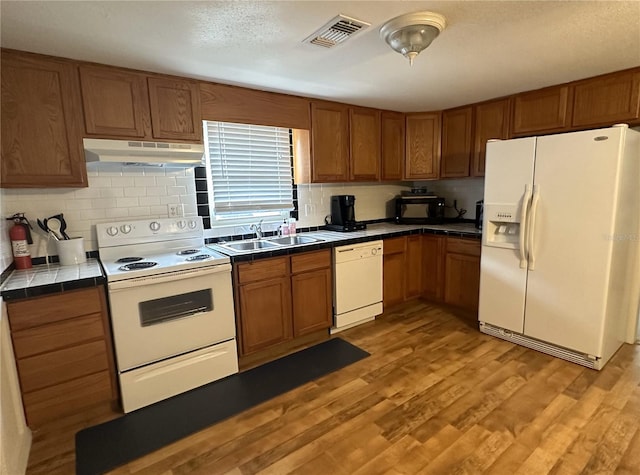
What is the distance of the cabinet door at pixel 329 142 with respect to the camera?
322 centimetres

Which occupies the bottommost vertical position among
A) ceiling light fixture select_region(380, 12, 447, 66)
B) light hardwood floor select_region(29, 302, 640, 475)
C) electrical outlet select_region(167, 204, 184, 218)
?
light hardwood floor select_region(29, 302, 640, 475)

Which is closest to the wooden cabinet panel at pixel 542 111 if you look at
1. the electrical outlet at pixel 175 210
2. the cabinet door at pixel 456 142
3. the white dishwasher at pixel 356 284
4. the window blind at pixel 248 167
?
the cabinet door at pixel 456 142

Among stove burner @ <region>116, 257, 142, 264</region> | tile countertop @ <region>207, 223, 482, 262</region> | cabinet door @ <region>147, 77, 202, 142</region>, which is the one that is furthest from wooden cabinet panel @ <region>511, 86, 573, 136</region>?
stove burner @ <region>116, 257, 142, 264</region>

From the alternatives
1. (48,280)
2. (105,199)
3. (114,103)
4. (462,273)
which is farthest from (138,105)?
(462,273)

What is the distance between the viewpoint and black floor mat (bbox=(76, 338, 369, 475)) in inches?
70.9

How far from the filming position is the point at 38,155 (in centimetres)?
207

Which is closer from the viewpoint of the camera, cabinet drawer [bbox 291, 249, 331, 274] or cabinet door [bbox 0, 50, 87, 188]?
cabinet door [bbox 0, 50, 87, 188]

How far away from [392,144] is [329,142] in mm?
911

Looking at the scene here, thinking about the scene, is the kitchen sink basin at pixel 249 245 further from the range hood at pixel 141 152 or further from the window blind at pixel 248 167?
the range hood at pixel 141 152

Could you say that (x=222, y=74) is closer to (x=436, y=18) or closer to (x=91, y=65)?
(x=91, y=65)

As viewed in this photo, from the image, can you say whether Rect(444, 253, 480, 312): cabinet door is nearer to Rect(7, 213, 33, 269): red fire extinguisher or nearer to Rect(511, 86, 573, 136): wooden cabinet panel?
Rect(511, 86, 573, 136): wooden cabinet panel

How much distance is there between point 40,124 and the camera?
2.06 meters

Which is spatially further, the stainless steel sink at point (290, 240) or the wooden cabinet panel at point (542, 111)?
the stainless steel sink at point (290, 240)

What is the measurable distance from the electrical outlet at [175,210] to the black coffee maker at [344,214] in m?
1.52
